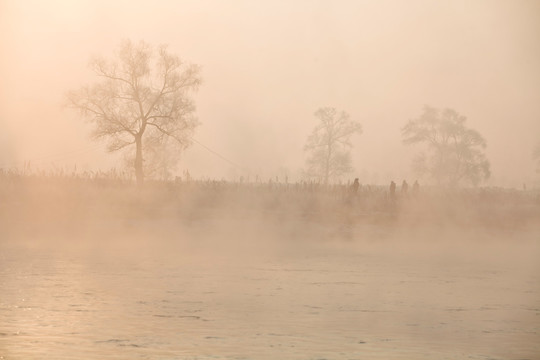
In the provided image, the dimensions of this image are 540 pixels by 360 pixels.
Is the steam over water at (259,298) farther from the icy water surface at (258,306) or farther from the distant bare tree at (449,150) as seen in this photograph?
the distant bare tree at (449,150)

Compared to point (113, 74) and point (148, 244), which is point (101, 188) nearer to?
point (148, 244)

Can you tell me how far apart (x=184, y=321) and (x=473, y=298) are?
4.99m

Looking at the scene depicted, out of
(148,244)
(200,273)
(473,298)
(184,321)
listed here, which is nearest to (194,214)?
(148,244)

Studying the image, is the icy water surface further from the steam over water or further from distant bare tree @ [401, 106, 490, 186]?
distant bare tree @ [401, 106, 490, 186]

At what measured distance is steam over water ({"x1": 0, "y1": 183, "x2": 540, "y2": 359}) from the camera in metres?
9.08

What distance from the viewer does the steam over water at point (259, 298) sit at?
908cm

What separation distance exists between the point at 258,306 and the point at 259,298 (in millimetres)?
734

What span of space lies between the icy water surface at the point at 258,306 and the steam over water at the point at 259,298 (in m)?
0.02

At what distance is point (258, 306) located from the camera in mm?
11797

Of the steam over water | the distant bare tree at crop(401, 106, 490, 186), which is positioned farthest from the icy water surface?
the distant bare tree at crop(401, 106, 490, 186)

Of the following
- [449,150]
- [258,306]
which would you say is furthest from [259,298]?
[449,150]

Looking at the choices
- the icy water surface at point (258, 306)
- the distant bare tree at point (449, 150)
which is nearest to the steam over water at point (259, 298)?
the icy water surface at point (258, 306)

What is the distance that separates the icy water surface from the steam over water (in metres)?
0.02

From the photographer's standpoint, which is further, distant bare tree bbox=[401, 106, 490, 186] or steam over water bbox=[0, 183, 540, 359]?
distant bare tree bbox=[401, 106, 490, 186]
